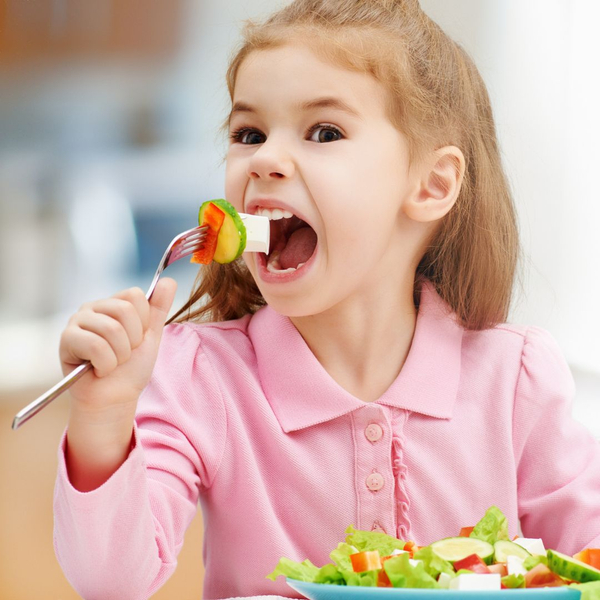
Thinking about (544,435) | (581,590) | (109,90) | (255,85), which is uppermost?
(109,90)

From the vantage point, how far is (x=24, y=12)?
217cm

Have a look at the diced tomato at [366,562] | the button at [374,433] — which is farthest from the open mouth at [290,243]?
the diced tomato at [366,562]

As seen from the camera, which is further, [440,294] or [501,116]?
[501,116]

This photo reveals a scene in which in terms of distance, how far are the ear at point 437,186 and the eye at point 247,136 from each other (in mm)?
213

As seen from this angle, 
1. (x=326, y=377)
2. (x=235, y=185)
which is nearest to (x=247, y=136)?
(x=235, y=185)

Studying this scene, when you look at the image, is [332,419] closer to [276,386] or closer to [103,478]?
[276,386]

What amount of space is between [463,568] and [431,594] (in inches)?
5.2

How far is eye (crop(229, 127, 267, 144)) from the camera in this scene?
119 centimetres

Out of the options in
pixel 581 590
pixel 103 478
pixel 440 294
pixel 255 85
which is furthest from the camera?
pixel 440 294

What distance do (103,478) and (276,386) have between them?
0.35 metres

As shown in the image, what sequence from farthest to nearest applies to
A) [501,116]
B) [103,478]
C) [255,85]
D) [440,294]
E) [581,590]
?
[501,116], [440,294], [255,85], [103,478], [581,590]

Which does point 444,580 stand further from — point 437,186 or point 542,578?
point 437,186

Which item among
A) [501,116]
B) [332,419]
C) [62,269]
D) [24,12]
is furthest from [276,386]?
[501,116]

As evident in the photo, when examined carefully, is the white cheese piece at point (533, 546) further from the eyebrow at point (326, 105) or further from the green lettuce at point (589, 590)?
the eyebrow at point (326, 105)
